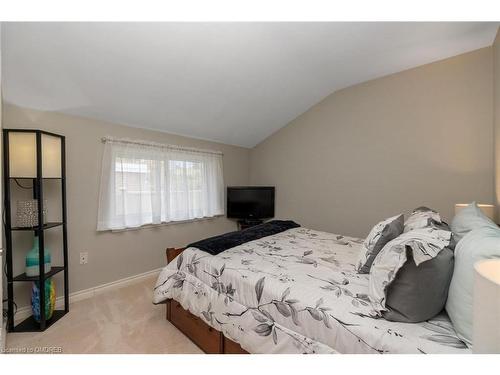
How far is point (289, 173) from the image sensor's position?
3783 millimetres

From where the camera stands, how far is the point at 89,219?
2422 millimetres

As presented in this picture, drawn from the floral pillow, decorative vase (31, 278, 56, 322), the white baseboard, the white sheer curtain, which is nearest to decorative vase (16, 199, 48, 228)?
decorative vase (31, 278, 56, 322)

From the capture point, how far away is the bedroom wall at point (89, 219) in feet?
6.98

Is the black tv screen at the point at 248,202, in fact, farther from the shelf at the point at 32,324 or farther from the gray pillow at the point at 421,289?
the gray pillow at the point at 421,289

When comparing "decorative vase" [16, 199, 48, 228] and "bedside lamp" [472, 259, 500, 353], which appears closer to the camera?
"bedside lamp" [472, 259, 500, 353]

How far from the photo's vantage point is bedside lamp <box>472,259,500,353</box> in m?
0.51

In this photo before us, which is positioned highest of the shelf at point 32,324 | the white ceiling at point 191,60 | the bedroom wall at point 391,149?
the white ceiling at point 191,60

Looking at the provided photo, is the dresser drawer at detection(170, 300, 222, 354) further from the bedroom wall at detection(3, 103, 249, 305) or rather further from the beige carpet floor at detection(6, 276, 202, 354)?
the bedroom wall at detection(3, 103, 249, 305)

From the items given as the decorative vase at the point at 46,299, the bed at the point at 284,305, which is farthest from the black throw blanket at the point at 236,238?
the decorative vase at the point at 46,299

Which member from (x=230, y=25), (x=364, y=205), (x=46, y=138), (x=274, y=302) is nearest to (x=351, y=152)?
(x=364, y=205)

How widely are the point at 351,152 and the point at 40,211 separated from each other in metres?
3.45

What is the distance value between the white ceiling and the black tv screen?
143 centimetres

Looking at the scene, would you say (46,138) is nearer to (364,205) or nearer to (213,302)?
(213,302)

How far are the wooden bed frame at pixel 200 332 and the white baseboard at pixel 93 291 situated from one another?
1.09 metres
